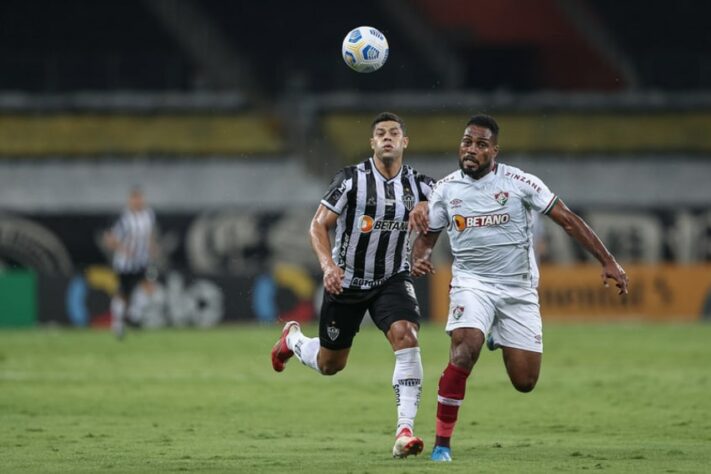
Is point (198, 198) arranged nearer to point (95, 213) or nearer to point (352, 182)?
point (95, 213)

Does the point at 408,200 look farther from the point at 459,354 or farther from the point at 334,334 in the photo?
the point at 459,354

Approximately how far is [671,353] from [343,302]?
10.4 m

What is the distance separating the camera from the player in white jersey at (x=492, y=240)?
31.8 feet

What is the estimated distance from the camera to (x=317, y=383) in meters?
16.2

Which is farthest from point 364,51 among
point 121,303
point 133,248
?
point 133,248

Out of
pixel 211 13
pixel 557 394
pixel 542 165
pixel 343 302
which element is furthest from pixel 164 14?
pixel 343 302

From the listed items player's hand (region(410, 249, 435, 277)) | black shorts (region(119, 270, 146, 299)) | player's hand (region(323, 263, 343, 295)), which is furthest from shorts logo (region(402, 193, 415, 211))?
black shorts (region(119, 270, 146, 299))

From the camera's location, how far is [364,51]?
432 inches

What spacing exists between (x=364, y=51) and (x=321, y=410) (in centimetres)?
382

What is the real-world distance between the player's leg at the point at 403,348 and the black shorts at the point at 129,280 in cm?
1455

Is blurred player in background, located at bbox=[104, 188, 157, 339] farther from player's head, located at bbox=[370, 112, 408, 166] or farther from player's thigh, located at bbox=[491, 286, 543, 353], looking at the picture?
player's thigh, located at bbox=[491, 286, 543, 353]

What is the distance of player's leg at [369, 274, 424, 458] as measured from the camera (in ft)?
31.1

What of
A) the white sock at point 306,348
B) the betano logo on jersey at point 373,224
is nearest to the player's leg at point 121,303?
the white sock at point 306,348

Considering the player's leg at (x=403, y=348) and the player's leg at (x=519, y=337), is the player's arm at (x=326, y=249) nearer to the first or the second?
the player's leg at (x=403, y=348)
